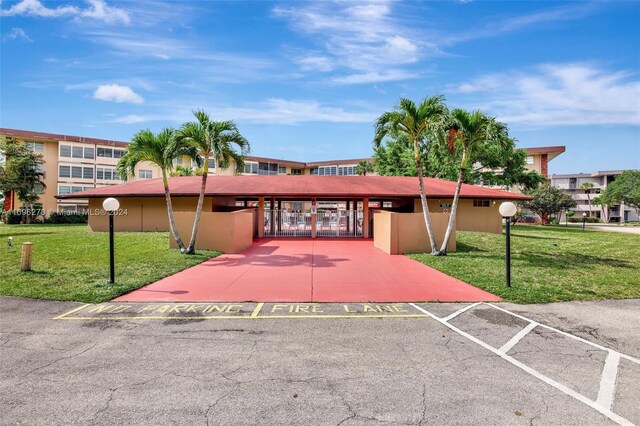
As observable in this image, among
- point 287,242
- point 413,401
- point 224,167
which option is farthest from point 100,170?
point 413,401

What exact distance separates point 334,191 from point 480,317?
56.2 feet

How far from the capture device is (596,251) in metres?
Result: 16.9

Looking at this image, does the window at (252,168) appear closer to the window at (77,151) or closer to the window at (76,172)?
the window at (77,151)

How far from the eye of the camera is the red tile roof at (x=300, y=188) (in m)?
23.8

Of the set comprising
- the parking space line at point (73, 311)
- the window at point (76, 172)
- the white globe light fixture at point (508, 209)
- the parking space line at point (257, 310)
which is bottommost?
the parking space line at point (257, 310)

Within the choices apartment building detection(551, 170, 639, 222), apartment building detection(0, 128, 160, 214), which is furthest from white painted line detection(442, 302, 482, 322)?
apartment building detection(551, 170, 639, 222)

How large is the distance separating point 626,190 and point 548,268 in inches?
2571

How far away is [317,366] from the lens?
199 inches

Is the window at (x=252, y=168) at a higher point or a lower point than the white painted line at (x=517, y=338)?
higher

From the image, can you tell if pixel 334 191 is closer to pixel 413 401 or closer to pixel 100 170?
pixel 413 401

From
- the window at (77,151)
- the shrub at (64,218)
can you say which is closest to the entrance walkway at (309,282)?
the shrub at (64,218)

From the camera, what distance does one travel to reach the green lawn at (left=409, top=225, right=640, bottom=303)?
9.52 metres

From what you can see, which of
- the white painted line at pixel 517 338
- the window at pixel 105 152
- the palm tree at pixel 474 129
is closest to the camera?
the white painted line at pixel 517 338

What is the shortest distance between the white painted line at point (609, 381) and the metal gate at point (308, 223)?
1873 cm
